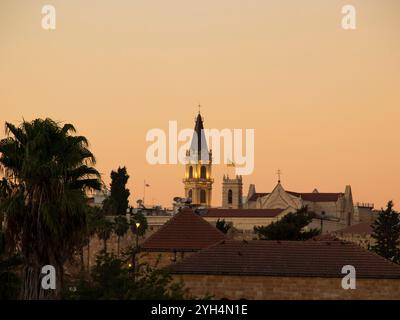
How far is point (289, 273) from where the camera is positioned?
45.8 metres

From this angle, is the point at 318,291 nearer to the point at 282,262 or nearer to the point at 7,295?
the point at 282,262

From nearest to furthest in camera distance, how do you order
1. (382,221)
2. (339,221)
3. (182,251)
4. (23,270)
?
(23,270)
(182,251)
(382,221)
(339,221)

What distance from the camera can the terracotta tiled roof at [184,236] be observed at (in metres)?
56.6

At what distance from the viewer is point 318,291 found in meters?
45.8

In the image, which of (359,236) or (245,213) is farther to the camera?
(245,213)

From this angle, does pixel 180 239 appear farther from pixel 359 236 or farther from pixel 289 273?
pixel 359 236

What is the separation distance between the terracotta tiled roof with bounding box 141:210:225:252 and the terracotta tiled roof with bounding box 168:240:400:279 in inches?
327

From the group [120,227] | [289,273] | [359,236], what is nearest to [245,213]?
[359,236]

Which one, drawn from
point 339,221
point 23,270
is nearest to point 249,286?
point 23,270

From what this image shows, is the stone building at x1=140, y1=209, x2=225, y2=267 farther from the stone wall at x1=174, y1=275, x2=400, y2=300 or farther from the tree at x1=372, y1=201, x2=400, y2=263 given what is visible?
the tree at x1=372, y1=201, x2=400, y2=263

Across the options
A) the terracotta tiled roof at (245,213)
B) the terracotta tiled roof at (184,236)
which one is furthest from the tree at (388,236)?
the terracotta tiled roof at (184,236)

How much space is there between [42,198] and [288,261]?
614 inches

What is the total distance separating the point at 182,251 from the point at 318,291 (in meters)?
12.1

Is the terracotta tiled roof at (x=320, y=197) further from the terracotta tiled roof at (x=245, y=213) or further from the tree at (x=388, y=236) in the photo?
the tree at (x=388, y=236)
